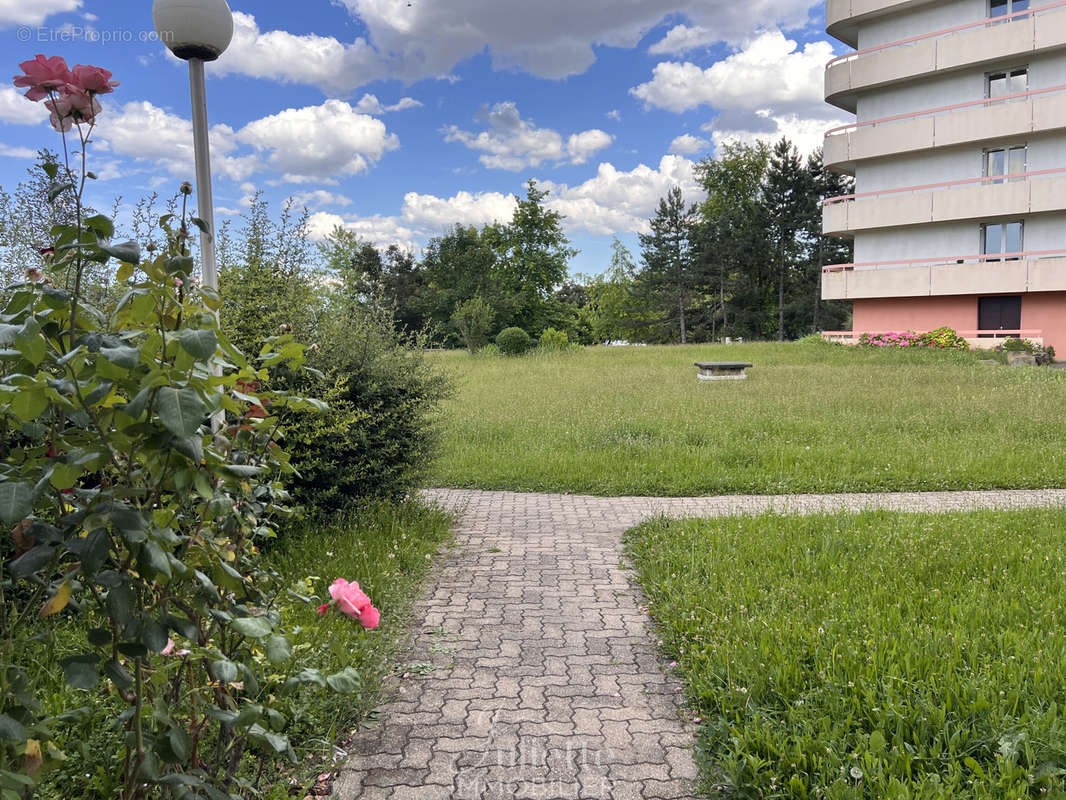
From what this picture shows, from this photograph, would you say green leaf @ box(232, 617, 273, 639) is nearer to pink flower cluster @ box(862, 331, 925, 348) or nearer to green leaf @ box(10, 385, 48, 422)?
green leaf @ box(10, 385, 48, 422)

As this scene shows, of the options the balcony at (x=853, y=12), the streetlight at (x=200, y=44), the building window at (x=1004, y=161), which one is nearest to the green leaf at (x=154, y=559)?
the streetlight at (x=200, y=44)

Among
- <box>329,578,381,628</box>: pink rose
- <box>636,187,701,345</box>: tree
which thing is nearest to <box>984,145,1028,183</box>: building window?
<box>636,187,701,345</box>: tree

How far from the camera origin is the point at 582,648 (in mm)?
4188

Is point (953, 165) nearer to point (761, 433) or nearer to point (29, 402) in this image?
point (761, 433)

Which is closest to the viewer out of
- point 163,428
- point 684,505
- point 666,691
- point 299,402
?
point 163,428

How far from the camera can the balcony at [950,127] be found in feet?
92.2

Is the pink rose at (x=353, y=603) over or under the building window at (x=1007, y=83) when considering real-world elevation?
under

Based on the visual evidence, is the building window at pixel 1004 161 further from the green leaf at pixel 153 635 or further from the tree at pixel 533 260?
the green leaf at pixel 153 635

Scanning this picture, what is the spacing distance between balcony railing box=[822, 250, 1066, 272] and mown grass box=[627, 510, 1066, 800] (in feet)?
92.4

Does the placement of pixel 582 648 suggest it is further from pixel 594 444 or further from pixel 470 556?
pixel 594 444

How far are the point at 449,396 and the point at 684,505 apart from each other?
2.81 meters

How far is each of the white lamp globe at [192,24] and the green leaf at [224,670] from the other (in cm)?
380

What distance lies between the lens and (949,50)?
3020 cm

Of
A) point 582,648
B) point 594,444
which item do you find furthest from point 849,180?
point 582,648
